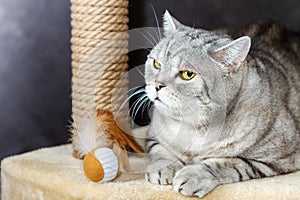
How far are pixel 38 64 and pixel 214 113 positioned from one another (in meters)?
→ 0.92

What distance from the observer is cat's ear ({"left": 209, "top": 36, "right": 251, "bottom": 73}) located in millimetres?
1458

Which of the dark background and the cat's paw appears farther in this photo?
the dark background

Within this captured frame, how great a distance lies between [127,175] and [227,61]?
46 cm

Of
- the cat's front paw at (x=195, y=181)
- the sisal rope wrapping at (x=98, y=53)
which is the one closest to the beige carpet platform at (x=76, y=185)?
the cat's front paw at (x=195, y=181)

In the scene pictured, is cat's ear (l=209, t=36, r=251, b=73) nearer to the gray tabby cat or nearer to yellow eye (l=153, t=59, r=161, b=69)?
the gray tabby cat

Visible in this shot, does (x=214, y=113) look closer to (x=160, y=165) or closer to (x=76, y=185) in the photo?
(x=160, y=165)

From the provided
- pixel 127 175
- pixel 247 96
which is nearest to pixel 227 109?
pixel 247 96

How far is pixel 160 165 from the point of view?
1615 millimetres

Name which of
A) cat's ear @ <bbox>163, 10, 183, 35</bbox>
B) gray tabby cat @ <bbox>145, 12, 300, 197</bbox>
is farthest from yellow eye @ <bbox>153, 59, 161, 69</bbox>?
cat's ear @ <bbox>163, 10, 183, 35</bbox>

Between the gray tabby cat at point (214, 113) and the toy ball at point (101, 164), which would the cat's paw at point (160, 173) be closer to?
the gray tabby cat at point (214, 113)

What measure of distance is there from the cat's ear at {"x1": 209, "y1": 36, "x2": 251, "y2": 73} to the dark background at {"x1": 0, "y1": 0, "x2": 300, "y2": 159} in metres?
0.86

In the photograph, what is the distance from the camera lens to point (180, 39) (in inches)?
62.3

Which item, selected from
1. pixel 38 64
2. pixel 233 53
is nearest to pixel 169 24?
pixel 233 53

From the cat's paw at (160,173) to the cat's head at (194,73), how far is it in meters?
0.16
